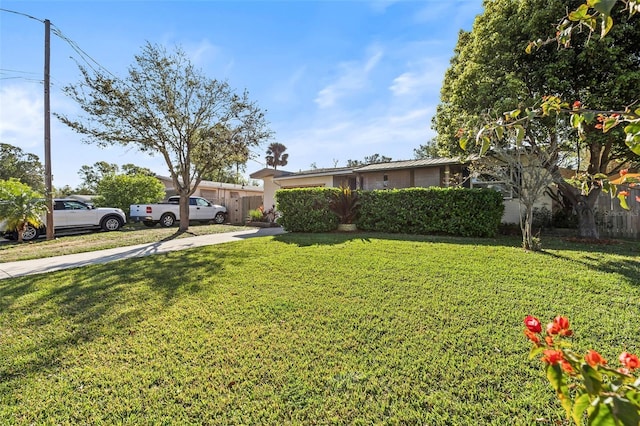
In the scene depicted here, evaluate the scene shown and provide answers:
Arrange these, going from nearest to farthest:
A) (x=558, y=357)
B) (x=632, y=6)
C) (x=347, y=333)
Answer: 1. (x=558, y=357)
2. (x=632, y=6)
3. (x=347, y=333)

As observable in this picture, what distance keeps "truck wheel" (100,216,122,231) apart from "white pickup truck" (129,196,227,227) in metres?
1.61

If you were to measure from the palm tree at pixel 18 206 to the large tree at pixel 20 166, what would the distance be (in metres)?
28.3

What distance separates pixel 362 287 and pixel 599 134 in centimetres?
784

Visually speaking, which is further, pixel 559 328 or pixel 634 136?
pixel 634 136

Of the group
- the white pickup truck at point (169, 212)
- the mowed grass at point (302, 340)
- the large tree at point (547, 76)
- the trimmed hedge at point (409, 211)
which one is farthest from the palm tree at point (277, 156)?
the mowed grass at point (302, 340)

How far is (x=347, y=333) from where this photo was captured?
3.31 metres

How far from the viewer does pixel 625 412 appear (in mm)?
683

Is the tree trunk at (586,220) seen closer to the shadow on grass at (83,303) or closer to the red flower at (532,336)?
the shadow on grass at (83,303)

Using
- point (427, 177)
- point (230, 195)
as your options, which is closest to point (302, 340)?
point (427, 177)

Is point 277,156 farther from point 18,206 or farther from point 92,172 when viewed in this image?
point 18,206

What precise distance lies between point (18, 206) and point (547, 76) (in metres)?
16.3

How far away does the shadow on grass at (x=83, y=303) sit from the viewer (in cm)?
312

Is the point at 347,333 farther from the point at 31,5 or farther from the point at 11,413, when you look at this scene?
the point at 31,5

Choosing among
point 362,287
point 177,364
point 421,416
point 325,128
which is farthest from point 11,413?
point 325,128
